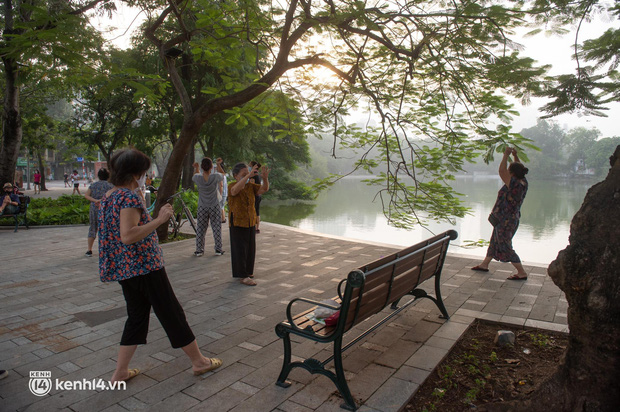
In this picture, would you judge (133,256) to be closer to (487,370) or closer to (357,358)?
(357,358)

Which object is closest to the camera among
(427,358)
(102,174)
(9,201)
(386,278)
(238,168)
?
(386,278)

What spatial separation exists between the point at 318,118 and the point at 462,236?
516 inches

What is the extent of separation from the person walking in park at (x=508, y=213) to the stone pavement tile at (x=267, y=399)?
13.9 feet

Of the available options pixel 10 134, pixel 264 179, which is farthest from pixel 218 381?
pixel 10 134

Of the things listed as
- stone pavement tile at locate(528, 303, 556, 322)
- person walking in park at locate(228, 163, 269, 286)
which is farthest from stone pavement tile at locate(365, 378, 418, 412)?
person walking in park at locate(228, 163, 269, 286)

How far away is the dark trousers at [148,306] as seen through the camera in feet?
9.48

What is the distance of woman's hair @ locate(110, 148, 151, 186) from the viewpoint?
111 inches

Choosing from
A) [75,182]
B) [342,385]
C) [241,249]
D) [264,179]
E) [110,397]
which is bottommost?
[110,397]

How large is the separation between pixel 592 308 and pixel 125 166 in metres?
2.91

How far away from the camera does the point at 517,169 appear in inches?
230

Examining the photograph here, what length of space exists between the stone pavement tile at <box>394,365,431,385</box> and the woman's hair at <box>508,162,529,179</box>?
3.72 metres

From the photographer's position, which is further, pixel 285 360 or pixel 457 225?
pixel 457 225

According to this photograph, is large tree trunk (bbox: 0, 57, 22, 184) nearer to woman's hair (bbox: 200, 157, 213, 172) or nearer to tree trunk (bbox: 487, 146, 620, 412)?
woman's hair (bbox: 200, 157, 213, 172)

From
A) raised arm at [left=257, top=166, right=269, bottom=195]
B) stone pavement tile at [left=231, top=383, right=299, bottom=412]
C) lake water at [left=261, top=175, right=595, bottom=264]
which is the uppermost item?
raised arm at [left=257, top=166, right=269, bottom=195]
